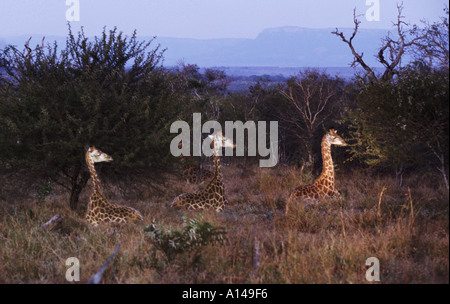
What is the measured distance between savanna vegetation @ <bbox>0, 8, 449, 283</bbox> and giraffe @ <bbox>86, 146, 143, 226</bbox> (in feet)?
0.80

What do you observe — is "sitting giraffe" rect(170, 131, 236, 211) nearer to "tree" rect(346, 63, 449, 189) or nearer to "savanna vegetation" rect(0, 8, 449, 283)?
"savanna vegetation" rect(0, 8, 449, 283)

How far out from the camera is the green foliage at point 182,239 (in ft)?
19.1

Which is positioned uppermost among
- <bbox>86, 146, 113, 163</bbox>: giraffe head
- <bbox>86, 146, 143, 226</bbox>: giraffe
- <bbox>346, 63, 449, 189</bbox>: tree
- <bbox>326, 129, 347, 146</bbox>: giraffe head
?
<bbox>346, 63, 449, 189</bbox>: tree

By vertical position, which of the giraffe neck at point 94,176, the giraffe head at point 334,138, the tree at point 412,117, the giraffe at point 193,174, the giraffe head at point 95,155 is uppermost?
the tree at point 412,117

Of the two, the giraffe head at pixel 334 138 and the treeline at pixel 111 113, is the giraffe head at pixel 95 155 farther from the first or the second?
the giraffe head at pixel 334 138

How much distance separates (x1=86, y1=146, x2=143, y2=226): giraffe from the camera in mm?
7691

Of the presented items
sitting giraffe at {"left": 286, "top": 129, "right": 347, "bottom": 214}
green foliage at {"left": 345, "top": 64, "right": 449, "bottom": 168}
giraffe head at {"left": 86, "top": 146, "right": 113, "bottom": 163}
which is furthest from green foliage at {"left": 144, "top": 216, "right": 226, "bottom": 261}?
green foliage at {"left": 345, "top": 64, "right": 449, "bottom": 168}

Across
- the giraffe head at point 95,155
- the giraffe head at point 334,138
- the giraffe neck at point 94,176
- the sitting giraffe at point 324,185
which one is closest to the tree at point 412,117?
Answer: the giraffe head at point 334,138

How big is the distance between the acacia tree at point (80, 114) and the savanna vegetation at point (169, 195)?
1.2 inches

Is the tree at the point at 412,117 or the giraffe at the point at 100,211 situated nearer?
the tree at the point at 412,117

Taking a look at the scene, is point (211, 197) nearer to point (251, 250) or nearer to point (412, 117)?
point (251, 250)

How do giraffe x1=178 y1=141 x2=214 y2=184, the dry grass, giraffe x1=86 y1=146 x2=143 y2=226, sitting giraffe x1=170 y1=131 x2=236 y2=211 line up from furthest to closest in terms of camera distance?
giraffe x1=178 y1=141 x2=214 y2=184 → sitting giraffe x1=170 y1=131 x2=236 y2=211 → giraffe x1=86 y1=146 x2=143 y2=226 → the dry grass

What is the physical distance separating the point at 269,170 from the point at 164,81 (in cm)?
605
